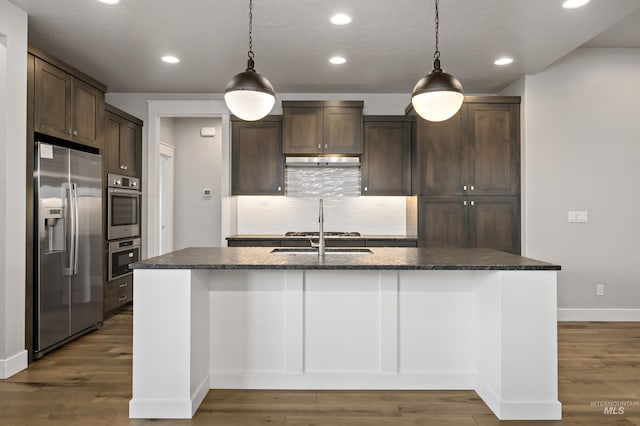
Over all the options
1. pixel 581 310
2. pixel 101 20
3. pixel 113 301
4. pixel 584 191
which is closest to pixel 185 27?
pixel 101 20

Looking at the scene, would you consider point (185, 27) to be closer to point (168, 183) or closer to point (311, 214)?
point (311, 214)

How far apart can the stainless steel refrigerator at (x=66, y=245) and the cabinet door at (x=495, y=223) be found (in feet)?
12.3

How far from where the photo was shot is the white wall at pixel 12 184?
10.2 ft

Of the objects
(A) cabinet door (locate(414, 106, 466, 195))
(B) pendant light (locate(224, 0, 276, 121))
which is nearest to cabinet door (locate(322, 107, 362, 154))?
(A) cabinet door (locate(414, 106, 466, 195))

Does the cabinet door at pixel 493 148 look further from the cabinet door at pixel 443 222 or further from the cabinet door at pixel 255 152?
the cabinet door at pixel 255 152

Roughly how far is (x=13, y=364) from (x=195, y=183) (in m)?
4.10

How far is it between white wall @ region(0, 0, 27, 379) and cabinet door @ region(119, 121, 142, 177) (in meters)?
1.82

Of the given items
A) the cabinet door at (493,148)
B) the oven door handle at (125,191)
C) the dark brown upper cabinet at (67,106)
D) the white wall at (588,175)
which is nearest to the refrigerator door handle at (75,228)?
the dark brown upper cabinet at (67,106)

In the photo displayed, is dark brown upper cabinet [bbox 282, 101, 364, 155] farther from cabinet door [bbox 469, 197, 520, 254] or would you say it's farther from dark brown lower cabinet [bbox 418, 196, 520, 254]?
cabinet door [bbox 469, 197, 520, 254]

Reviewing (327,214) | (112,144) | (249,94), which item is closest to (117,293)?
(112,144)

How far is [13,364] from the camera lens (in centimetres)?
320

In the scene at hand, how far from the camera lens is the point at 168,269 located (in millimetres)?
2502

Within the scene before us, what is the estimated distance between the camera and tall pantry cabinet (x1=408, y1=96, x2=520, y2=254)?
4887mm

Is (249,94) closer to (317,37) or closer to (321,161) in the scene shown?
(317,37)
